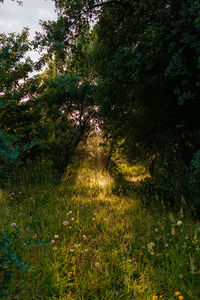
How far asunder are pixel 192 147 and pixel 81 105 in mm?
6047

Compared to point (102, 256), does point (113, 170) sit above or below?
below

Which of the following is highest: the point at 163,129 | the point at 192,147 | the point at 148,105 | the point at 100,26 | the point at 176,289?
the point at 100,26

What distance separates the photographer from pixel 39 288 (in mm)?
2320

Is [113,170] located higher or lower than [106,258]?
lower

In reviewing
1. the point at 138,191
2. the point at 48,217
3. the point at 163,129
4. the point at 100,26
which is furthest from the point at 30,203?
the point at 100,26

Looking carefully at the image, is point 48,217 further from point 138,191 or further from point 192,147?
point 192,147

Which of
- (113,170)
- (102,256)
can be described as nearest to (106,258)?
(102,256)

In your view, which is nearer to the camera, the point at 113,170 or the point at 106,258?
the point at 106,258

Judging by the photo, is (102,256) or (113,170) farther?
(113,170)

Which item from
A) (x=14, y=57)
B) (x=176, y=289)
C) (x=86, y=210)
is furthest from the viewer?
(x=86, y=210)

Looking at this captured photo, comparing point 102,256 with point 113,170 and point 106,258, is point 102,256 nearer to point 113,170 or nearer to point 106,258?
point 106,258

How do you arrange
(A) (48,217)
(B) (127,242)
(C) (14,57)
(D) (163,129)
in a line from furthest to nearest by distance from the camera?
(D) (163,129)
(A) (48,217)
(B) (127,242)
(C) (14,57)

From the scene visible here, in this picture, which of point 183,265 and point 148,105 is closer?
point 183,265

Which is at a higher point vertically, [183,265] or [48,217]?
[183,265]
